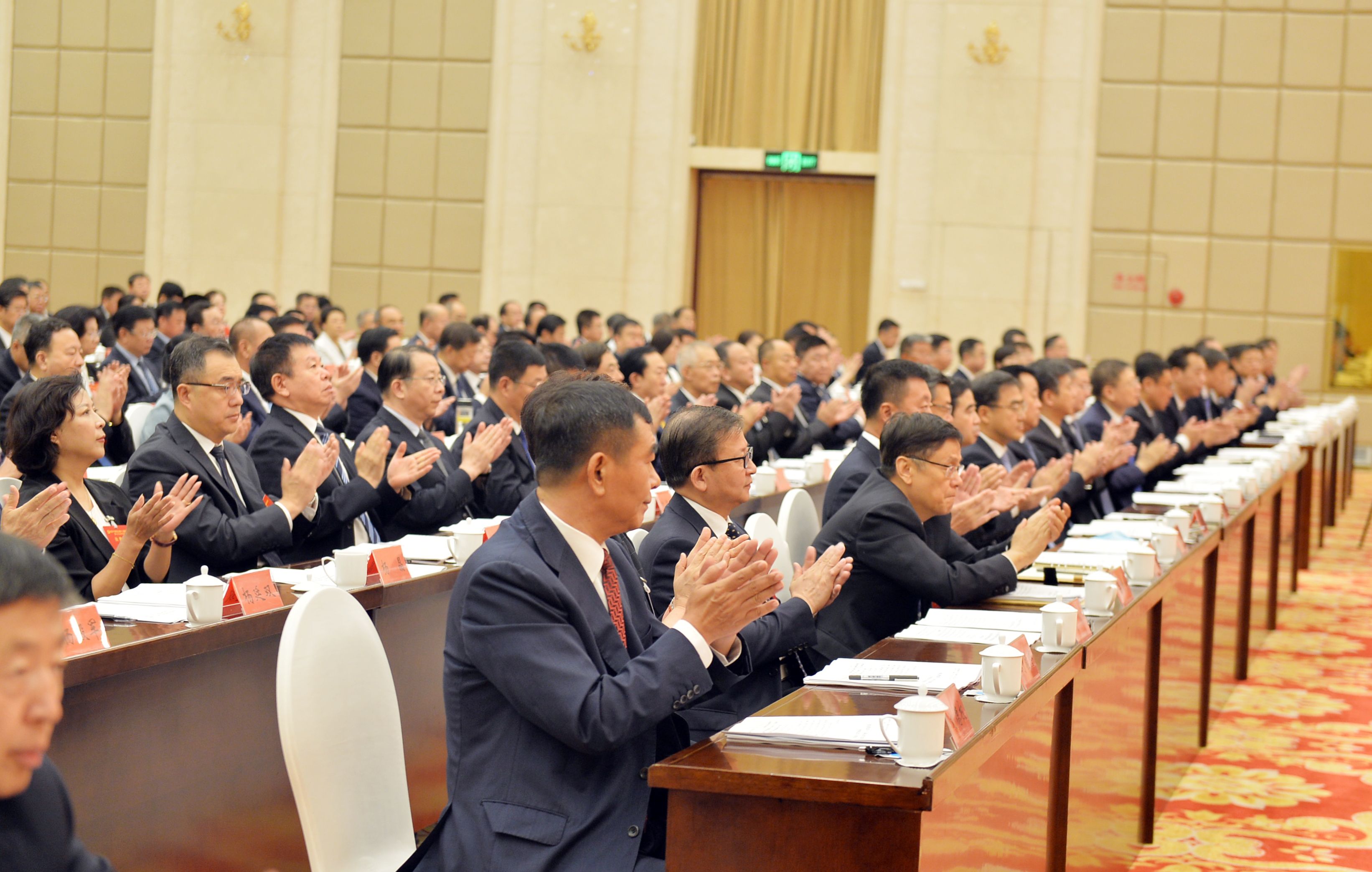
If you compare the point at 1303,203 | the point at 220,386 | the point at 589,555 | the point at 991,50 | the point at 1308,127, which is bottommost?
the point at 589,555

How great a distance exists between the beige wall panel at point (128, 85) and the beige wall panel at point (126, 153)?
12cm

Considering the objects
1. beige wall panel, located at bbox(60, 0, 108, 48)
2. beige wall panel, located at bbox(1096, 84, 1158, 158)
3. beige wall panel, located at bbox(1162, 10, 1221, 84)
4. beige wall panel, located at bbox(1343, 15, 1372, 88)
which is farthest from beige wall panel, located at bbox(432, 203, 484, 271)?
beige wall panel, located at bbox(1343, 15, 1372, 88)

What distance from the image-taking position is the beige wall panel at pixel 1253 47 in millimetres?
13398

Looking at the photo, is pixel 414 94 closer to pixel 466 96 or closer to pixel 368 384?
pixel 466 96

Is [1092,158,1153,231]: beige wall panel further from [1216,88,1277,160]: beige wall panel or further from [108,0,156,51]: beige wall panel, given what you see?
[108,0,156,51]: beige wall panel

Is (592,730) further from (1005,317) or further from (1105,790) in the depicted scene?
(1005,317)

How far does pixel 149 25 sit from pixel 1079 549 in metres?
13.0

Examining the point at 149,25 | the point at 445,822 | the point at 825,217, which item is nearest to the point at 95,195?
the point at 149,25

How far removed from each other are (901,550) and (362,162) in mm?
11826

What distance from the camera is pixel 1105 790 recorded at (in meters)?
3.53

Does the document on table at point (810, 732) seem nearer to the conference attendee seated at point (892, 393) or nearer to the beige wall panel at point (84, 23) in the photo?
the conference attendee seated at point (892, 393)

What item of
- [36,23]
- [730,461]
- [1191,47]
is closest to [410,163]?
[36,23]

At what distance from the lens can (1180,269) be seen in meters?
13.6

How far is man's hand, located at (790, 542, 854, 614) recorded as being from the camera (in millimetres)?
3133
